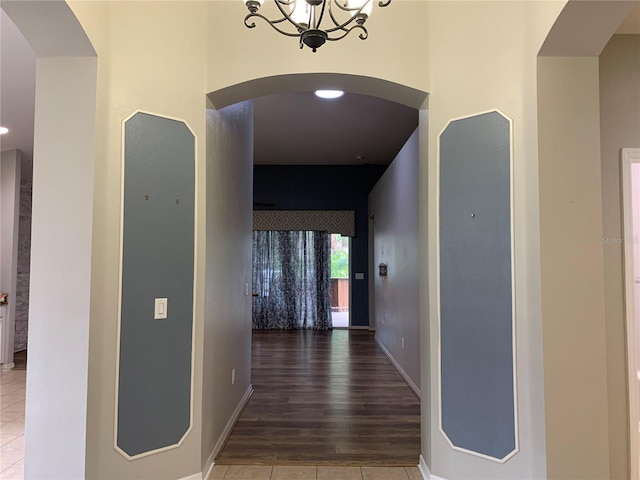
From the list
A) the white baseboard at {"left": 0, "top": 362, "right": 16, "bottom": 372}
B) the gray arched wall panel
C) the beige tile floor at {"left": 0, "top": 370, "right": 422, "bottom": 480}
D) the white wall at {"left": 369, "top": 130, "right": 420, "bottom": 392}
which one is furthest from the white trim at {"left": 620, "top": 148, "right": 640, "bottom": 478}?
the white baseboard at {"left": 0, "top": 362, "right": 16, "bottom": 372}

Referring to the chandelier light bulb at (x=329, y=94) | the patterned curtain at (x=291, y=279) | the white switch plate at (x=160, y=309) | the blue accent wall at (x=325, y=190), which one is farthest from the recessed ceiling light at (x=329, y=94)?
the patterned curtain at (x=291, y=279)

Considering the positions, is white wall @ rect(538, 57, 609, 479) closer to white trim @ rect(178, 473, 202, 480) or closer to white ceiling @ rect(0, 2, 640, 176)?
white ceiling @ rect(0, 2, 640, 176)

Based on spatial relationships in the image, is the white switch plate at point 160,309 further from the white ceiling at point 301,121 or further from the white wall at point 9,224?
the white wall at point 9,224

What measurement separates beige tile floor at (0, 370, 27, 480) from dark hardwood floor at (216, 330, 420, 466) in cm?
136

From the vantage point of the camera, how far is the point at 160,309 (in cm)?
226

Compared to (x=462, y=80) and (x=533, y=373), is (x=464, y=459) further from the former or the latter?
(x=462, y=80)

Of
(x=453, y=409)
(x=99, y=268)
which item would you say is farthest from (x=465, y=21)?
(x=99, y=268)

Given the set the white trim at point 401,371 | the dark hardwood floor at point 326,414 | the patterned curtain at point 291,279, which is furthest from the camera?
the patterned curtain at point 291,279

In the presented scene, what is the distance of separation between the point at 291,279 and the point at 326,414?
16.0 ft

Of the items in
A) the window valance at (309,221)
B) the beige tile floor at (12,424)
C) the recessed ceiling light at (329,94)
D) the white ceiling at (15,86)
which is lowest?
the beige tile floor at (12,424)

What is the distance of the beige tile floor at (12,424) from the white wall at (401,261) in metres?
3.29

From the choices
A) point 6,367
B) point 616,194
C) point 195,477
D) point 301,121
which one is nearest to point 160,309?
point 195,477

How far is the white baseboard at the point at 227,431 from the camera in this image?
253cm

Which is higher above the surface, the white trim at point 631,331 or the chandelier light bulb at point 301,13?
the chandelier light bulb at point 301,13
